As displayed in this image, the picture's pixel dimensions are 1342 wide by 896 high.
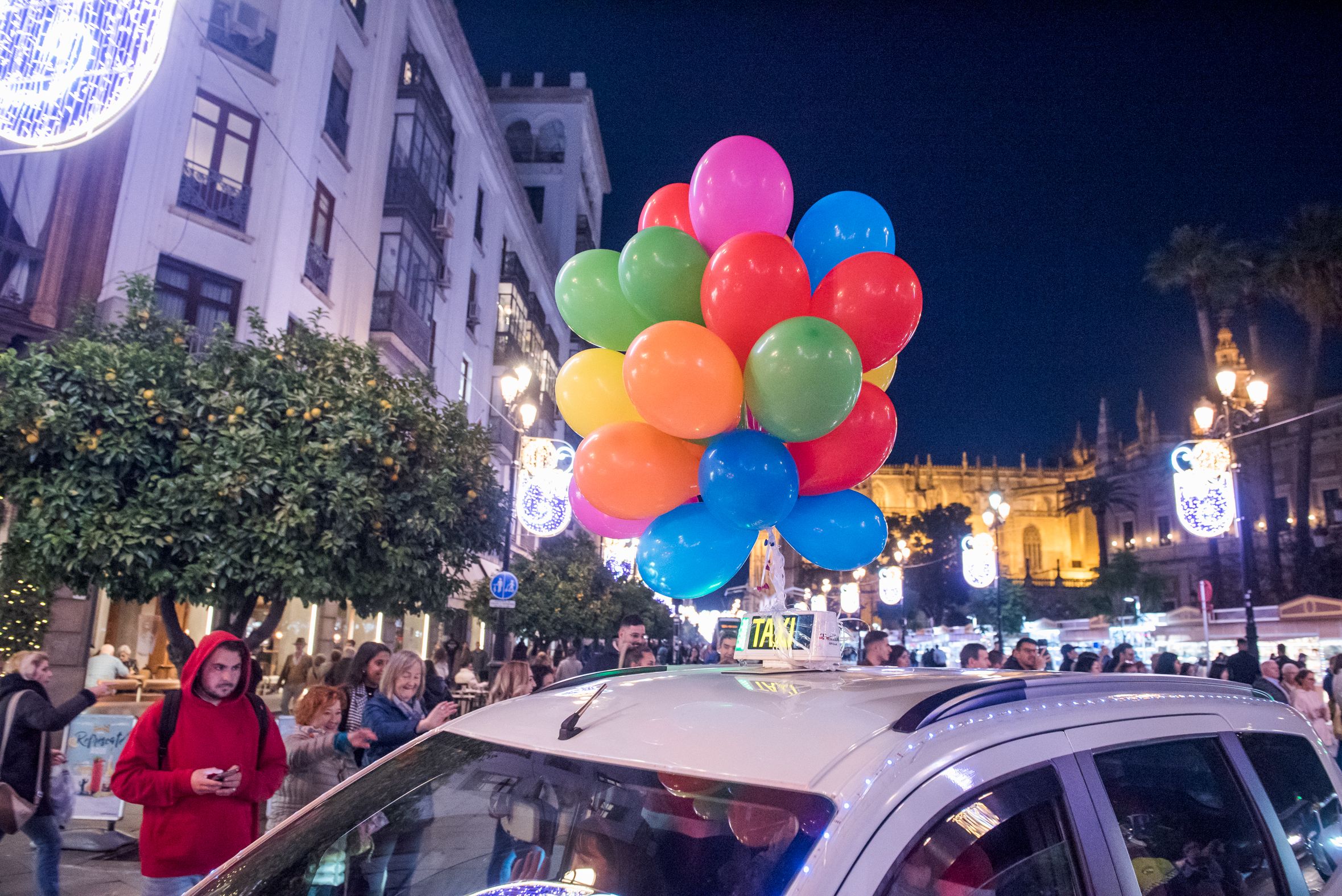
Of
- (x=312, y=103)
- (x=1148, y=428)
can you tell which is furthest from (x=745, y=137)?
(x=1148, y=428)

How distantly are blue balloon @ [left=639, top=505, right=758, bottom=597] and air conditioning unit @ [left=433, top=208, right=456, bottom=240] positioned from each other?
827 inches

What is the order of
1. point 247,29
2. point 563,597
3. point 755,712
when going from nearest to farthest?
point 755,712
point 247,29
point 563,597

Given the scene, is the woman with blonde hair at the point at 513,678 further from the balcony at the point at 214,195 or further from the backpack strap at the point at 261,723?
the balcony at the point at 214,195

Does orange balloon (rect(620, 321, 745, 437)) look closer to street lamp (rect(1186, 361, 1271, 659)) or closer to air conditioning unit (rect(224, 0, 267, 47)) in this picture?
street lamp (rect(1186, 361, 1271, 659))

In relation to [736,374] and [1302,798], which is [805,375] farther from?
[1302,798]

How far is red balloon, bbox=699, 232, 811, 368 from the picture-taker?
156 inches

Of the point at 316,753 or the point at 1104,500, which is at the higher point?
the point at 1104,500

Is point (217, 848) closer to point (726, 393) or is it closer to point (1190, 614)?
point (726, 393)

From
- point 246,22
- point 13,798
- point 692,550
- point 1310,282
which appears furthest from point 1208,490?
point 1310,282

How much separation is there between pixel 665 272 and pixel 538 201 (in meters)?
45.1

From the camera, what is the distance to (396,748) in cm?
504

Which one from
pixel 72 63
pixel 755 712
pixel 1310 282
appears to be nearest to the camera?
pixel 755 712

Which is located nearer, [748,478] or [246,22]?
[748,478]

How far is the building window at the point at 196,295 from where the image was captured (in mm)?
13945
